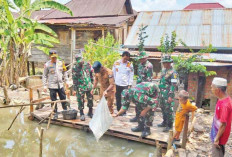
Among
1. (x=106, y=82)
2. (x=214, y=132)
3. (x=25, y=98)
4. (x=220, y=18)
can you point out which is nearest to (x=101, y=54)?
(x=106, y=82)

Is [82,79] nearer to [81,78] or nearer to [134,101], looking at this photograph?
[81,78]

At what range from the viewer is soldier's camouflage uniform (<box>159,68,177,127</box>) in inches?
194

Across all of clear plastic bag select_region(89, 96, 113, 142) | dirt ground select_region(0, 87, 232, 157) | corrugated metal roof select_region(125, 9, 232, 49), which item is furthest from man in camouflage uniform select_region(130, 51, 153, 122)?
corrugated metal roof select_region(125, 9, 232, 49)

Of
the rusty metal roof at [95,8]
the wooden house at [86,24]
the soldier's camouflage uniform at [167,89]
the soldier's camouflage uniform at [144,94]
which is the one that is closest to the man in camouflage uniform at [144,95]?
the soldier's camouflage uniform at [144,94]

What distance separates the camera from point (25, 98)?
9922 millimetres

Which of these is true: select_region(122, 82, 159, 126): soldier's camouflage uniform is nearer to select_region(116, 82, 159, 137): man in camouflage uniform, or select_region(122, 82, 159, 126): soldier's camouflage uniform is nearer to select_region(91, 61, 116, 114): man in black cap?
select_region(116, 82, 159, 137): man in camouflage uniform

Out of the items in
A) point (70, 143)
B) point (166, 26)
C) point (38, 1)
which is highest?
point (38, 1)

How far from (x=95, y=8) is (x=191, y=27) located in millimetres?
9451

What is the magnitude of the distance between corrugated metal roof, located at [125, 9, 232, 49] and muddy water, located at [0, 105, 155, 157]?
5.37m

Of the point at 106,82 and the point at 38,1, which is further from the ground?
the point at 38,1

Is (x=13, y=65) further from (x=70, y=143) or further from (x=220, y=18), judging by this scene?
(x=220, y=18)

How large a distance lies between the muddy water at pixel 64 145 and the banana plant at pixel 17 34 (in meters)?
5.90

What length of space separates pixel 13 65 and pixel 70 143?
8.02m

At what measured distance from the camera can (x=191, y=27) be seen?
33.4 feet
